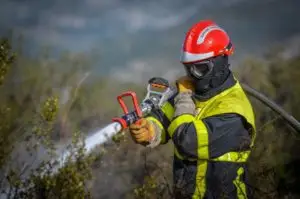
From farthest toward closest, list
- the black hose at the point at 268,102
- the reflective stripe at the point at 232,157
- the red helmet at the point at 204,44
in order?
the black hose at the point at 268,102
the red helmet at the point at 204,44
the reflective stripe at the point at 232,157

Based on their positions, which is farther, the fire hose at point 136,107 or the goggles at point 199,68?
the goggles at point 199,68

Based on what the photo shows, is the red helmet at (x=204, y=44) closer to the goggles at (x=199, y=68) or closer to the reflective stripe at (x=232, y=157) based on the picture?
the goggles at (x=199, y=68)

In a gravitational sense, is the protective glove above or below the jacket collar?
above

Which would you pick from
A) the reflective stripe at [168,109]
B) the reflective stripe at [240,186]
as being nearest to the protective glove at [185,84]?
the reflective stripe at [168,109]

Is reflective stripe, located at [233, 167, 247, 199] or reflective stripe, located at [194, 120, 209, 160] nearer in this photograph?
reflective stripe, located at [194, 120, 209, 160]

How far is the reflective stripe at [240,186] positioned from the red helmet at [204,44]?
734mm

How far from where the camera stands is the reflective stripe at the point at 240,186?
8.60 feet

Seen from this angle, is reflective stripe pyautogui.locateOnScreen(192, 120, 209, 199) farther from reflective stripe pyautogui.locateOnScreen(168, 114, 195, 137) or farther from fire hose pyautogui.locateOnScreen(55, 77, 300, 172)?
fire hose pyautogui.locateOnScreen(55, 77, 300, 172)

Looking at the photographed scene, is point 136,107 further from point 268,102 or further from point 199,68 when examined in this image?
point 268,102

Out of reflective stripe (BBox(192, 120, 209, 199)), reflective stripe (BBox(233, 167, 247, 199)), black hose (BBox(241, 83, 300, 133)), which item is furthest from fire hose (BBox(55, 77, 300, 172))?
black hose (BBox(241, 83, 300, 133))

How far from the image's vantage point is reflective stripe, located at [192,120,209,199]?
249 cm

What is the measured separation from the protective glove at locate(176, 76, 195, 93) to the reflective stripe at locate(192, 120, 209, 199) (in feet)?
1.00

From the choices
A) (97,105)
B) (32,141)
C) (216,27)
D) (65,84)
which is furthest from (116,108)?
(216,27)

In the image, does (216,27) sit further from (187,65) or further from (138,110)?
(138,110)
